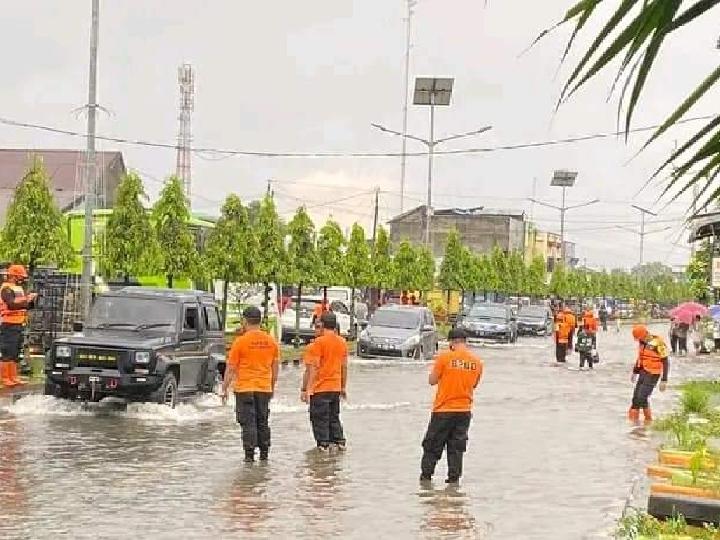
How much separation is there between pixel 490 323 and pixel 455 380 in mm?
39758

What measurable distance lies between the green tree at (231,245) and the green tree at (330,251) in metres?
6.35

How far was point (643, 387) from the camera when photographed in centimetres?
2023

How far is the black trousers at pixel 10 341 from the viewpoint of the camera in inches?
847

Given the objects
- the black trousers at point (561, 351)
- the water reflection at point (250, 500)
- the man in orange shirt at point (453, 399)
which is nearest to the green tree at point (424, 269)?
the black trousers at point (561, 351)

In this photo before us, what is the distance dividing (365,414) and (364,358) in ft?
52.0

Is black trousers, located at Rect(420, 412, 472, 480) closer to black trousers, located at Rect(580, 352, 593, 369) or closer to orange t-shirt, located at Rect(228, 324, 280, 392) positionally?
orange t-shirt, located at Rect(228, 324, 280, 392)

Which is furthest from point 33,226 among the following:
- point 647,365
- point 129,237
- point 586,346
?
point 586,346

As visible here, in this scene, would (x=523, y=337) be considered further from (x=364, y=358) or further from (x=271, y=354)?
(x=271, y=354)

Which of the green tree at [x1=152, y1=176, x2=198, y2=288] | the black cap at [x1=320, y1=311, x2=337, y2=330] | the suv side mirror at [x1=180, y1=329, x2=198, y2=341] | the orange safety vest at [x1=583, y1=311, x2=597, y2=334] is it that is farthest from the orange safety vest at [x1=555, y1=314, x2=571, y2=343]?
the black cap at [x1=320, y1=311, x2=337, y2=330]

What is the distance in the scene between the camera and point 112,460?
14023 millimetres

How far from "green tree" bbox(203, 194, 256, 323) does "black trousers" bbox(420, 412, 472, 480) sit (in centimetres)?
2327

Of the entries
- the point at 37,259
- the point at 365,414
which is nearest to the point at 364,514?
the point at 365,414

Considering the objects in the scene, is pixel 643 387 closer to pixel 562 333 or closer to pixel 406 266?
pixel 562 333

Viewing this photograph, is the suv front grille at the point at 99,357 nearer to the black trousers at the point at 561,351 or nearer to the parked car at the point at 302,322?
the black trousers at the point at 561,351
